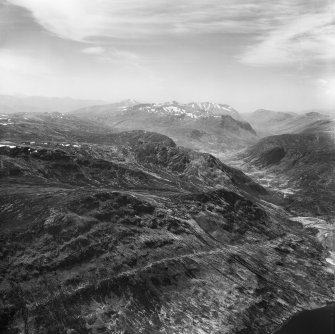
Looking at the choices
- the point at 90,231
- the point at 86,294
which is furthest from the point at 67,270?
the point at 90,231

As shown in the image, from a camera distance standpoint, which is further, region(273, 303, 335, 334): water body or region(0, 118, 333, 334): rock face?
region(273, 303, 335, 334): water body

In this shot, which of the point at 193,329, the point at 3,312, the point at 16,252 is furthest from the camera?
the point at 16,252

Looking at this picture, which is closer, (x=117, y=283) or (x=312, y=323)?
(x=117, y=283)

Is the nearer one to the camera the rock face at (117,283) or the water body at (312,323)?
the rock face at (117,283)

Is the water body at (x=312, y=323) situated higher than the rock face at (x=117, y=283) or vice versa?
the rock face at (x=117, y=283)

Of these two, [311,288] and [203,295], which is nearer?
[203,295]

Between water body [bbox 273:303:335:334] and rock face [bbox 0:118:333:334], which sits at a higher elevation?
rock face [bbox 0:118:333:334]

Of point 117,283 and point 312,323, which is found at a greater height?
point 117,283

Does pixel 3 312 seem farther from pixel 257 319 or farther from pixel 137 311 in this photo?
pixel 257 319
